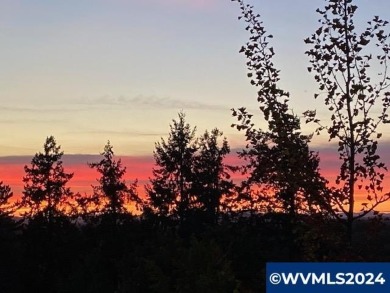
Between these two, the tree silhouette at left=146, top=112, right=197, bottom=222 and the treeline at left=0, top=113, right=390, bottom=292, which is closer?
the treeline at left=0, top=113, right=390, bottom=292

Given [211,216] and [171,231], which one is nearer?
[171,231]

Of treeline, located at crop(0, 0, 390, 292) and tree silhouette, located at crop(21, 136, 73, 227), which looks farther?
tree silhouette, located at crop(21, 136, 73, 227)

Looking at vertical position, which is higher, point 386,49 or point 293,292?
point 386,49

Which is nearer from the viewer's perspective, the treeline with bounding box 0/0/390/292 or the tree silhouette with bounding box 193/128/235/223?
the treeline with bounding box 0/0/390/292

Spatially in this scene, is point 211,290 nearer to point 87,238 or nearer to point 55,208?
point 87,238

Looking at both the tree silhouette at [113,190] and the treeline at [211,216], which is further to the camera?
the tree silhouette at [113,190]

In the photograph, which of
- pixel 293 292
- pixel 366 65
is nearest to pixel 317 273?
pixel 293 292

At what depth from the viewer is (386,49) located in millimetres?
11961

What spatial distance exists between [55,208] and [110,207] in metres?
4.90

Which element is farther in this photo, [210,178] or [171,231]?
[210,178]

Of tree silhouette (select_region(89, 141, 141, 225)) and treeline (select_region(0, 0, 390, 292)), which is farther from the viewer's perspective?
tree silhouette (select_region(89, 141, 141, 225))

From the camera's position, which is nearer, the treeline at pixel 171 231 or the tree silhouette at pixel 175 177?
the treeline at pixel 171 231

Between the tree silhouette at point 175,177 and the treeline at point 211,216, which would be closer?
the treeline at point 211,216

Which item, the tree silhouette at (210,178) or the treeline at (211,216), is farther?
the tree silhouette at (210,178)
